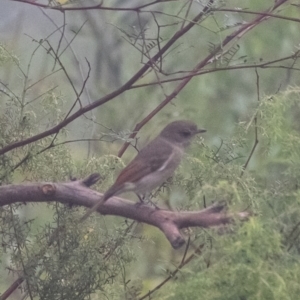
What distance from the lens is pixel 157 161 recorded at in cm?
176

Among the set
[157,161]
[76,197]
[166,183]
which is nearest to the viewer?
[76,197]

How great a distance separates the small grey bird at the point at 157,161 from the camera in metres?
1.58

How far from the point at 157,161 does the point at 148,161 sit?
32mm

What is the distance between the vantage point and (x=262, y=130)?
4.15ft

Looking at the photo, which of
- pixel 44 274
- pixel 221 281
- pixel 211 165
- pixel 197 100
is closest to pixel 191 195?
pixel 211 165

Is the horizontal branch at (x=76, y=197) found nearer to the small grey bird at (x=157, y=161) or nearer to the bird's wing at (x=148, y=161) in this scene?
the small grey bird at (x=157, y=161)

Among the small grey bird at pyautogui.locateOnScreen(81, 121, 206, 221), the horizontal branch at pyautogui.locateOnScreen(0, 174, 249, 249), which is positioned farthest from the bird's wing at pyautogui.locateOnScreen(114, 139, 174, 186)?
the horizontal branch at pyautogui.locateOnScreen(0, 174, 249, 249)

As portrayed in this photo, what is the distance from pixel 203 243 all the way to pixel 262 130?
25 cm

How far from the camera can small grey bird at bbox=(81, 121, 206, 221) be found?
158cm

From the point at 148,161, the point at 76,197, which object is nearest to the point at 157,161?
the point at 148,161

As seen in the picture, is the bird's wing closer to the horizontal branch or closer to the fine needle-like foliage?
the fine needle-like foliage

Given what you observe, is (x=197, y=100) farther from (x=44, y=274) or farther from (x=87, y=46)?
(x=44, y=274)

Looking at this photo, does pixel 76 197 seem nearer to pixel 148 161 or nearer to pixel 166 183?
pixel 166 183

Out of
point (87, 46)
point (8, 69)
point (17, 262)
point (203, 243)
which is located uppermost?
point (87, 46)
